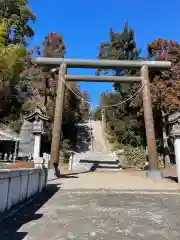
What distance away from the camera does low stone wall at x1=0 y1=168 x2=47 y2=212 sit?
4266mm

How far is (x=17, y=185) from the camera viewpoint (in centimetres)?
507

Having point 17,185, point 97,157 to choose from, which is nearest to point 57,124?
point 17,185

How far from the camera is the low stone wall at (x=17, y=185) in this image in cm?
427

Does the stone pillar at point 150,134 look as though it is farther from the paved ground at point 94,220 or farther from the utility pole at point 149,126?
the paved ground at point 94,220

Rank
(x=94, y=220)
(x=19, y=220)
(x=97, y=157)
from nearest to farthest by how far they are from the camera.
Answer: (x=19, y=220) → (x=94, y=220) → (x=97, y=157)

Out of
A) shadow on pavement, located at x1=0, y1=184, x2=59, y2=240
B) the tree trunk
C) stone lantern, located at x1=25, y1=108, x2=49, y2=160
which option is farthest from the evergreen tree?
shadow on pavement, located at x1=0, y1=184, x2=59, y2=240

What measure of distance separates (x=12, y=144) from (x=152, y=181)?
13.5 m

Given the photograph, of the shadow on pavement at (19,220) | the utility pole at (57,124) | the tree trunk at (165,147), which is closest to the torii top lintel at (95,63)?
the utility pole at (57,124)

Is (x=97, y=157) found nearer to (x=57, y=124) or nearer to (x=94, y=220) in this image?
(x=57, y=124)

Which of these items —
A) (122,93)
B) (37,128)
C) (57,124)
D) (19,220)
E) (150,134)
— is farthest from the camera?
(122,93)

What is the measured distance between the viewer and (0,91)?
15.1 m

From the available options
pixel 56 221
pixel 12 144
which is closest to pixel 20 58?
pixel 12 144

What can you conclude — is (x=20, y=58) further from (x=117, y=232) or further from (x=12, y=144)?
(x=117, y=232)

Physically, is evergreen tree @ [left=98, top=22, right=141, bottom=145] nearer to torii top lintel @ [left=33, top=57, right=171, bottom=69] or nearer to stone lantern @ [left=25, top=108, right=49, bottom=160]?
torii top lintel @ [left=33, top=57, right=171, bottom=69]
